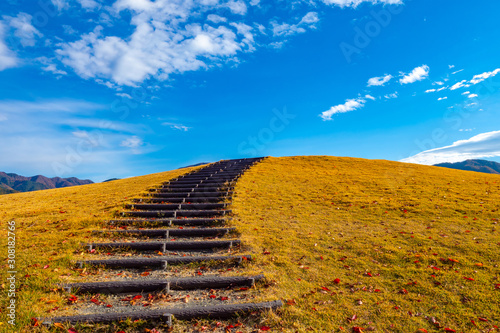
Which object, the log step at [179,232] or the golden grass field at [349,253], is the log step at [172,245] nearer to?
the golden grass field at [349,253]

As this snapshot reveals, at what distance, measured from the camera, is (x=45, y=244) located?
26.1ft

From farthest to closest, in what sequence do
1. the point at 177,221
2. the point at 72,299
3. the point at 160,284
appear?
the point at 177,221, the point at 160,284, the point at 72,299

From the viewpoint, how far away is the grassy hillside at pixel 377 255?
4969 mm

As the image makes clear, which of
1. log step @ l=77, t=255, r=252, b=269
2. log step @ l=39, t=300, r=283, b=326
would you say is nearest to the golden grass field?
log step @ l=39, t=300, r=283, b=326

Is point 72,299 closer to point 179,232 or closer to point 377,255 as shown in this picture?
point 179,232

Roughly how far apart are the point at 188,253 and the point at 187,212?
3.74m

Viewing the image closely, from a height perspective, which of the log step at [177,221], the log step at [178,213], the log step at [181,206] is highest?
the log step at [181,206]

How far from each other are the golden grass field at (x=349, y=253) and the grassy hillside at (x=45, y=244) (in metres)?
0.03

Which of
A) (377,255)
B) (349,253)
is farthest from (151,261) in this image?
(377,255)

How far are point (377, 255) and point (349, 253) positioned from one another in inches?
32.7

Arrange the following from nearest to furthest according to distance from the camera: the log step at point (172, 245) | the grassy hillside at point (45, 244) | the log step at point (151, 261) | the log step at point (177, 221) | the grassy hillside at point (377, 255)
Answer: the grassy hillside at point (377, 255) → the grassy hillside at point (45, 244) → the log step at point (151, 261) → the log step at point (172, 245) → the log step at point (177, 221)

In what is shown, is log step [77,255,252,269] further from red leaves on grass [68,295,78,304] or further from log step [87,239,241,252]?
red leaves on grass [68,295,78,304]

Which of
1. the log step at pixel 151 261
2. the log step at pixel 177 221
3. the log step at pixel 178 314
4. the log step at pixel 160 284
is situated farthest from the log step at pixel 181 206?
the log step at pixel 178 314

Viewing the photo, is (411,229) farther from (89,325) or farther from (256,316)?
(89,325)
